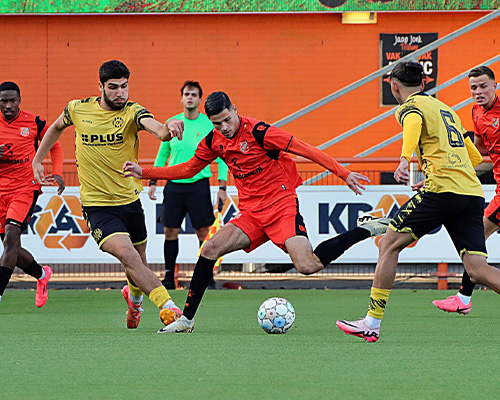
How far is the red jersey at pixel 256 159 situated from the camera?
727cm

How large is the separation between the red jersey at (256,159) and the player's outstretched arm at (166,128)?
0.46 m

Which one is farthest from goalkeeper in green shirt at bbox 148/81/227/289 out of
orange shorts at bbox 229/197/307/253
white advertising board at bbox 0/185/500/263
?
orange shorts at bbox 229/197/307/253

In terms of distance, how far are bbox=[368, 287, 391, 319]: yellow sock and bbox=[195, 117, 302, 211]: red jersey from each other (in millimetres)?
1305

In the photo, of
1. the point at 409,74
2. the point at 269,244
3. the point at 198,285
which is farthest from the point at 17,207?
the point at 409,74

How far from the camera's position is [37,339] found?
6.82m

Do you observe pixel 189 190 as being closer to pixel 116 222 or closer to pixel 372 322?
pixel 116 222

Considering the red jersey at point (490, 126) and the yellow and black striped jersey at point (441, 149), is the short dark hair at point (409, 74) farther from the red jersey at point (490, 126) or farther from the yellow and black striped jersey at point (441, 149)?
the red jersey at point (490, 126)

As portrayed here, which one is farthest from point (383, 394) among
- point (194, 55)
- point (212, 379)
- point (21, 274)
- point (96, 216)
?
point (194, 55)

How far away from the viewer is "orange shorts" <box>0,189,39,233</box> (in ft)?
30.9

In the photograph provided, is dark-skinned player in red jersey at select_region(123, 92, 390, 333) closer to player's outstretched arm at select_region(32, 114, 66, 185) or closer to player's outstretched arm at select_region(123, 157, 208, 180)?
player's outstretched arm at select_region(123, 157, 208, 180)

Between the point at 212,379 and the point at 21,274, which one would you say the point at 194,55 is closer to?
the point at 21,274

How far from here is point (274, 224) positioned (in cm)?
745

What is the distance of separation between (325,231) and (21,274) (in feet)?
14.9

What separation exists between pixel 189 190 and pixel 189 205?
193mm
